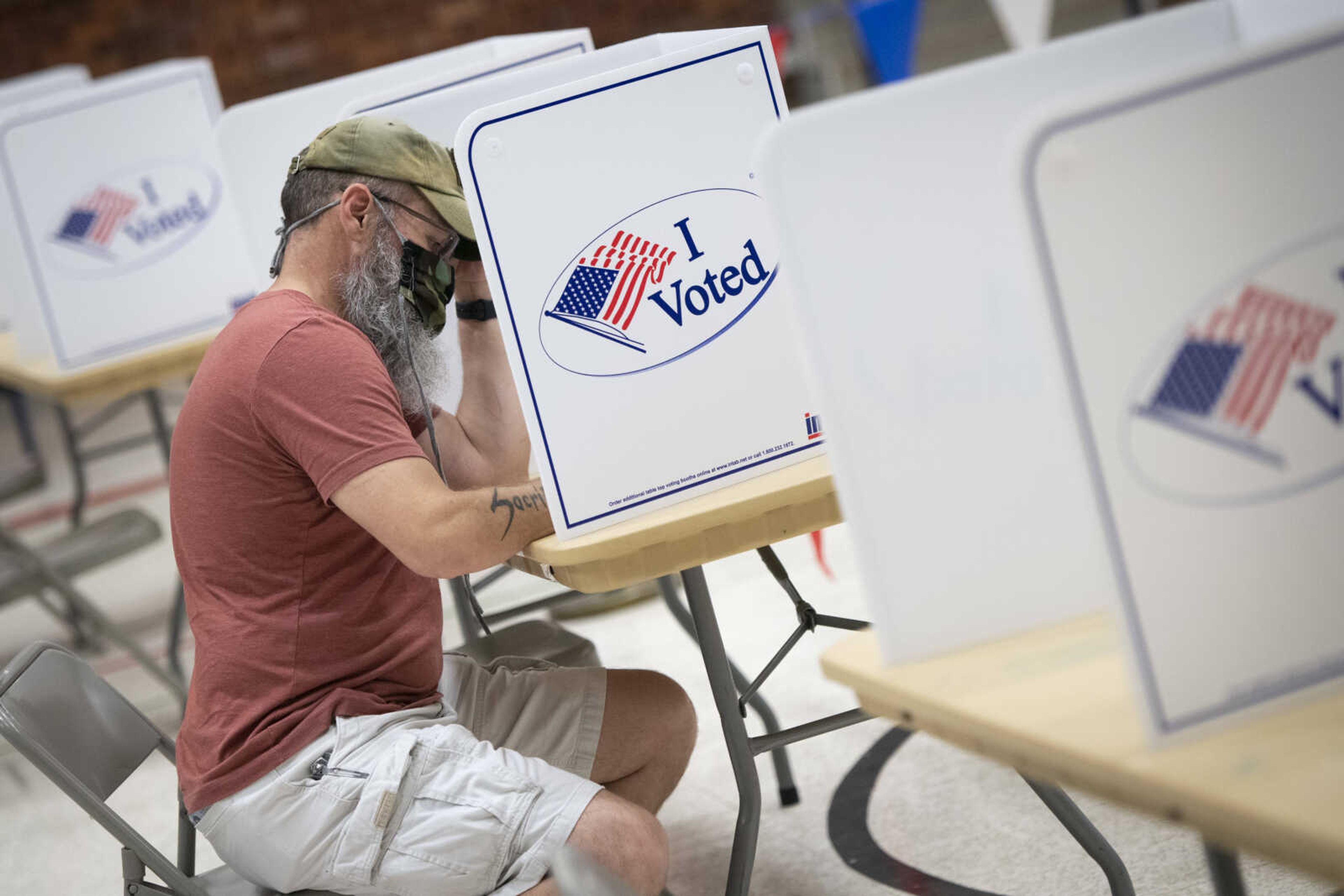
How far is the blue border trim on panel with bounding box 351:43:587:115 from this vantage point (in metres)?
1.98

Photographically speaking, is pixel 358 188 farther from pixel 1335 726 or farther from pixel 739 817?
pixel 1335 726

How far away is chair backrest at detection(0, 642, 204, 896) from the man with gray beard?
0.08 metres

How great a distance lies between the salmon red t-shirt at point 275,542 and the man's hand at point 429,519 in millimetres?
28

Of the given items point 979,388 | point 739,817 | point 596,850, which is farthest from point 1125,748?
point 739,817

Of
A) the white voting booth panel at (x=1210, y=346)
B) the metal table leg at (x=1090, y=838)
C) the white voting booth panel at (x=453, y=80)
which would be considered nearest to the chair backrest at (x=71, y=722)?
the white voting booth panel at (x=453, y=80)

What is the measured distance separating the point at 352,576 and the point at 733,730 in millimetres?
501

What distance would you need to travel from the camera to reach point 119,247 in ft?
11.5

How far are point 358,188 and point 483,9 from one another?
698 centimetres

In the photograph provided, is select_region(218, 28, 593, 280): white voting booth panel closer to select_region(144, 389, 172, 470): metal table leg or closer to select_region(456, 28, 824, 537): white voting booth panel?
select_region(456, 28, 824, 537): white voting booth panel

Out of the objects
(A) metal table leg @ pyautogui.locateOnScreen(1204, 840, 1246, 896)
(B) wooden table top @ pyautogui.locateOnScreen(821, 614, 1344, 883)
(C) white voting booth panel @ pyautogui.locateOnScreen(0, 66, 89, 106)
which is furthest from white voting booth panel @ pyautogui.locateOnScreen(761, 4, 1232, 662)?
(C) white voting booth panel @ pyautogui.locateOnScreen(0, 66, 89, 106)

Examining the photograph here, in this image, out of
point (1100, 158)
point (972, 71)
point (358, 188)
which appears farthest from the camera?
point (358, 188)

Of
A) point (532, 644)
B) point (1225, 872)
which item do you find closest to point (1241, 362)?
point (1225, 872)

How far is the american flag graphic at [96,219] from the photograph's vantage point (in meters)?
3.47

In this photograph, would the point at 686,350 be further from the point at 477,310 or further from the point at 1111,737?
the point at 1111,737
